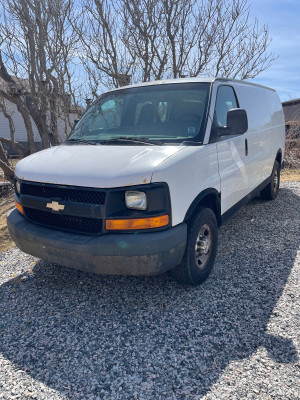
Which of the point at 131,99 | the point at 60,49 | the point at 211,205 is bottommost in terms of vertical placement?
the point at 211,205

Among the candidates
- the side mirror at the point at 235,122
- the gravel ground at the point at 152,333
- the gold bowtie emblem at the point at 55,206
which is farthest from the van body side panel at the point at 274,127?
the gold bowtie emblem at the point at 55,206

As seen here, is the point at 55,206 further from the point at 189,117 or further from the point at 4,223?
the point at 4,223

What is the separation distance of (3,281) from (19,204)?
3.29 feet

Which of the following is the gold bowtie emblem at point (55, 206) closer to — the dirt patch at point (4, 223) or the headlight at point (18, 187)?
the headlight at point (18, 187)

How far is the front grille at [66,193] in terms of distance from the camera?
8.97ft

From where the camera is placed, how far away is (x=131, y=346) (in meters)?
2.60

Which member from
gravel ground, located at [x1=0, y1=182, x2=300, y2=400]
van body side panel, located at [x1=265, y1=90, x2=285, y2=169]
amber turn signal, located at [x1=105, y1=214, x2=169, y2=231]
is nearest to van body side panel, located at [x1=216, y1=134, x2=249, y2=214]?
gravel ground, located at [x1=0, y1=182, x2=300, y2=400]

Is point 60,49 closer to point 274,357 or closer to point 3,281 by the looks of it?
point 3,281

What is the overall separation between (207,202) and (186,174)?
2.35 ft

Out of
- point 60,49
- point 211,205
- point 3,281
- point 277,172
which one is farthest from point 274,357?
point 60,49

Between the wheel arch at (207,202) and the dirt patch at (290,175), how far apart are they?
6094mm

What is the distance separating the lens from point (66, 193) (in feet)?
9.50

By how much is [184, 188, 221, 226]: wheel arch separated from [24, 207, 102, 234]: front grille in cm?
84

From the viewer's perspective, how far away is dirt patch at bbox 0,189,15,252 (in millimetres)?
4934
